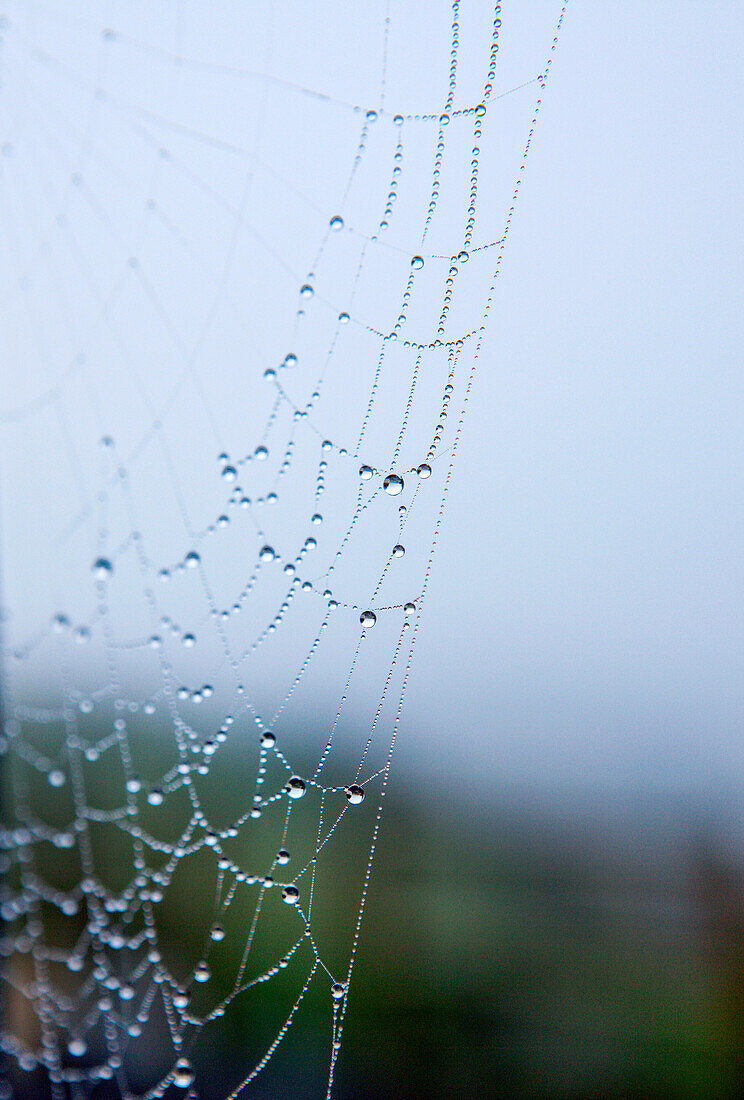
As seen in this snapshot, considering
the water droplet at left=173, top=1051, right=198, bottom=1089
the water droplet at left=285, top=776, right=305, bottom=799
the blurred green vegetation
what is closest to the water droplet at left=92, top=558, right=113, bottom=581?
the water droplet at left=285, top=776, right=305, bottom=799

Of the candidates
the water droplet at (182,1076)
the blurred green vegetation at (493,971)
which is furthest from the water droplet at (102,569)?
the blurred green vegetation at (493,971)

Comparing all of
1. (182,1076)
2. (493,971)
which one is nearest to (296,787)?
(182,1076)

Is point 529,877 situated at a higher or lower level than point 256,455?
lower

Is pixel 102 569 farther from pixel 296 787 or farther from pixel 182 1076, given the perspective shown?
pixel 182 1076

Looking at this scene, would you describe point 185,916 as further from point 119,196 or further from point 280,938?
point 119,196

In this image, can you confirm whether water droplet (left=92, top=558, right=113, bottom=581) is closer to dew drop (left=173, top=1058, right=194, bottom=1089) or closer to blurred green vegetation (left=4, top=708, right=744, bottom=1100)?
dew drop (left=173, top=1058, right=194, bottom=1089)

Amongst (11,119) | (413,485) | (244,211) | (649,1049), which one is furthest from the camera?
(649,1049)

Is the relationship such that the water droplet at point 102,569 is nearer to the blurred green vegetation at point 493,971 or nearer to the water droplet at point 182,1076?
the water droplet at point 182,1076

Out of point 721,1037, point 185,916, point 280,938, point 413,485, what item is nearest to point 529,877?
point 721,1037
